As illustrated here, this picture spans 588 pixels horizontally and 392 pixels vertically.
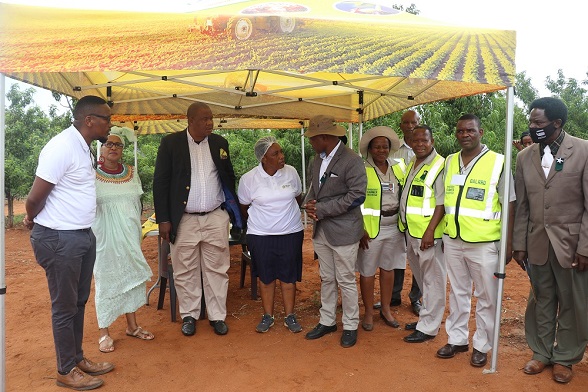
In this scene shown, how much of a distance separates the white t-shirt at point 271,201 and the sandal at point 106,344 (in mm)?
1494

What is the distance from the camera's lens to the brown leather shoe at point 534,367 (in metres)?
3.63

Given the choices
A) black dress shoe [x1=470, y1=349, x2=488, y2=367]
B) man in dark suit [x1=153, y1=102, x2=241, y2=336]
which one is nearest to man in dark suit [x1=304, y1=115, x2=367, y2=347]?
man in dark suit [x1=153, y1=102, x2=241, y2=336]

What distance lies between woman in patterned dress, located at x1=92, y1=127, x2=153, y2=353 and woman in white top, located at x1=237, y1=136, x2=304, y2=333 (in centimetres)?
100

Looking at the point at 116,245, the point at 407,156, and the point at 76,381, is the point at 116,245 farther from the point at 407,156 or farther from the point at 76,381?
the point at 407,156

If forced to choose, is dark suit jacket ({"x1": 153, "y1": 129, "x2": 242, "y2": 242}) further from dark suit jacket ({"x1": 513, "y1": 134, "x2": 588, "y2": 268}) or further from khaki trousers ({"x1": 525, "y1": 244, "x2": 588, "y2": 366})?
khaki trousers ({"x1": 525, "y1": 244, "x2": 588, "y2": 366})

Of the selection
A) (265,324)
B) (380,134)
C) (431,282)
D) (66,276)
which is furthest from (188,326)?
(380,134)

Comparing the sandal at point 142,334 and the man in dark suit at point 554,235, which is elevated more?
the man in dark suit at point 554,235

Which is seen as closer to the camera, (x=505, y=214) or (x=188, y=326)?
(x=505, y=214)

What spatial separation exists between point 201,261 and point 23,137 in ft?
35.1

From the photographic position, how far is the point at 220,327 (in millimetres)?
4602

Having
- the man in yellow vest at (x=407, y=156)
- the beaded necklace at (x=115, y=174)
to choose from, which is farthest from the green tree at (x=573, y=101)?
the beaded necklace at (x=115, y=174)

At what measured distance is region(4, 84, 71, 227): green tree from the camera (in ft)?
39.0

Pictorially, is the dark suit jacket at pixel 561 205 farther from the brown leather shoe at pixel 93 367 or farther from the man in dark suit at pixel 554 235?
the brown leather shoe at pixel 93 367

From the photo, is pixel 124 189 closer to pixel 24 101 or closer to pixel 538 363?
pixel 538 363
